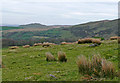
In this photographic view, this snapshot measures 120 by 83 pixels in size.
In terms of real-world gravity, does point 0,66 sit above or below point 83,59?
below

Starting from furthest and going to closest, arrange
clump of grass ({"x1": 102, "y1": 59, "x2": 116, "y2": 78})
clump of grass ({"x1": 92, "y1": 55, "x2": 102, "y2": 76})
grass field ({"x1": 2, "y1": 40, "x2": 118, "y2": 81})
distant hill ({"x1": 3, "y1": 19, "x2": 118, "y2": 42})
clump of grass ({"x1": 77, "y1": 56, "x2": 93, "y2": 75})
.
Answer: distant hill ({"x1": 3, "y1": 19, "x2": 118, "y2": 42}), grass field ({"x1": 2, "y1": 40, "x2": 118, "y2": 81}), clump of grass ({"x1": 77, "y1": 56, "x2": 93, "y2": 75}), clump of grass ({"x1": 92, "y1": 55, "x2": 102, "y2": 76}), clump of grass ({"x1": 102, "y1": 59, "x2": 116, "y2": 78})

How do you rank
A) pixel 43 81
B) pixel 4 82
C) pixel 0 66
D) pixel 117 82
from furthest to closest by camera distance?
pixel 0 66 → pixel 4 82 → pixel 43 81 → pixel 117 82

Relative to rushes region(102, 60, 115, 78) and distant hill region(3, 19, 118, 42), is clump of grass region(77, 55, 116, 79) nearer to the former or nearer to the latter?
rushes region(102, 60, 115, 78)

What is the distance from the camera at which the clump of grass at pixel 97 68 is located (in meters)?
6.92

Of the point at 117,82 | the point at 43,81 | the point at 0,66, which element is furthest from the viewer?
the point at 0,66

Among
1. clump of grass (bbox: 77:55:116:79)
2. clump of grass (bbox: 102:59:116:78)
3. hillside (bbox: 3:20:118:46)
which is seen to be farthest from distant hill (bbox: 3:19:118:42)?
clump of grass (bbox: 102:59:116:78)

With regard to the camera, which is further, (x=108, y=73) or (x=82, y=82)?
(x=108, y=73)

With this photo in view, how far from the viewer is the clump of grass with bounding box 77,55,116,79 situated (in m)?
6.92

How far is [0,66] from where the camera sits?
12875 mm

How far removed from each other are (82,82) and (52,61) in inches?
292

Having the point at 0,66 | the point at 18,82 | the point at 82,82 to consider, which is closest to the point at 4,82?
the point at 18,82

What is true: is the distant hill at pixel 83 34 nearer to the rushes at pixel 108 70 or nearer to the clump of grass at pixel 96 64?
the clump of grass at pixel 96 64

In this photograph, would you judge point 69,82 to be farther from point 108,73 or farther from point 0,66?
point 0,66

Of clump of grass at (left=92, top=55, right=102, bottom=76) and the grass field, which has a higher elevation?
clump of grass at (left=92, top=55, right=102, bottom=76)
